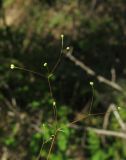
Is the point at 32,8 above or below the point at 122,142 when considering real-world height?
above

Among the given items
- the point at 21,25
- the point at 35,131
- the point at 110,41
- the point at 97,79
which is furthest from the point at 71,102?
the point at 21,25

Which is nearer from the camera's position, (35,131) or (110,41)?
(35,131)

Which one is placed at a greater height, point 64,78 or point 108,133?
point 64,78

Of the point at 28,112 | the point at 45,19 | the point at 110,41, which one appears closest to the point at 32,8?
the point at 45,19

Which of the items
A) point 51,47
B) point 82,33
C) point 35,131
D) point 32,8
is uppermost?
point 32,8

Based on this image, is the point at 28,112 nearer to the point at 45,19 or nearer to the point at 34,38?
the point at 34,38

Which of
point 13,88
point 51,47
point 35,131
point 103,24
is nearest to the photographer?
point 35,131

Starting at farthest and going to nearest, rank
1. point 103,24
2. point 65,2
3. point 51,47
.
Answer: point 65,2 → point 103,24 → point 51,47

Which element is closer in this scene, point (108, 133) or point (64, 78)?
point (108, 133)
